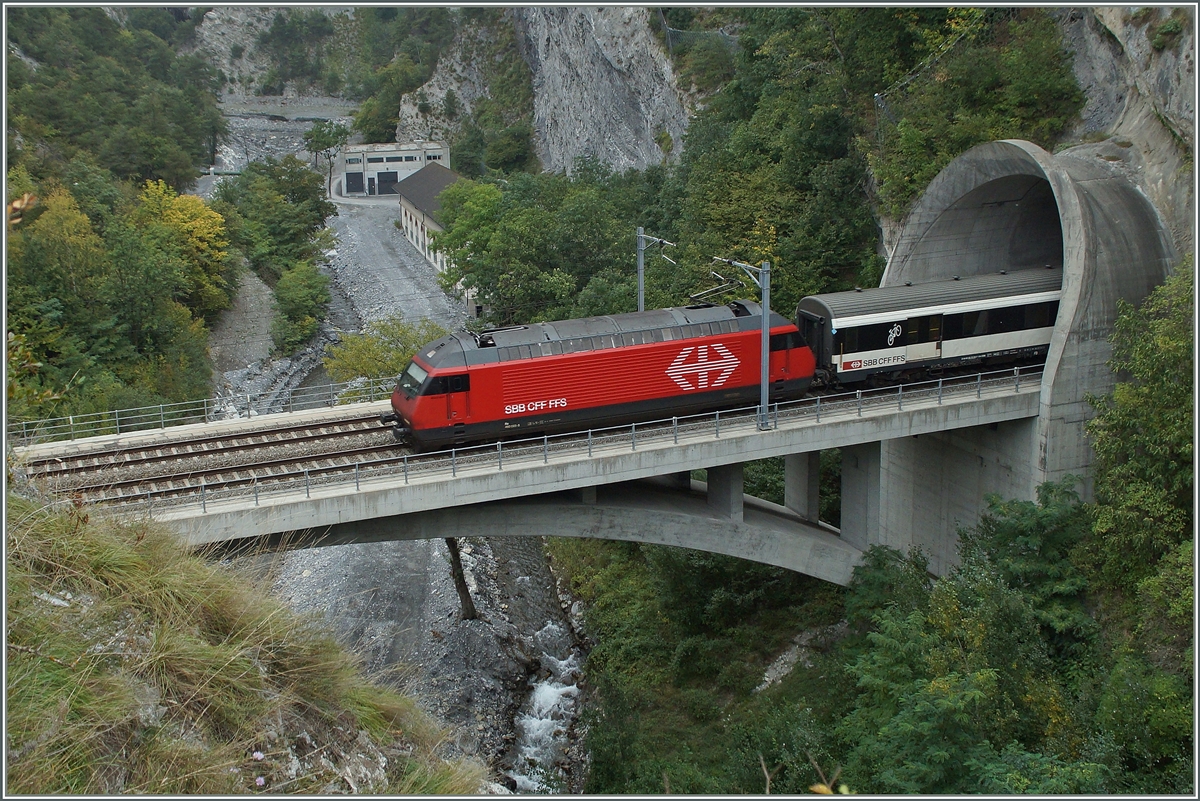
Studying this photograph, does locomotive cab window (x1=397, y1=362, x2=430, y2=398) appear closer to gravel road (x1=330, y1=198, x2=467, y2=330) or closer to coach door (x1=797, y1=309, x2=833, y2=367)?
coach door (x1=797, y1=309, x2=833, y2=367)

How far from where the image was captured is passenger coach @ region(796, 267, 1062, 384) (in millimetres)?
26188

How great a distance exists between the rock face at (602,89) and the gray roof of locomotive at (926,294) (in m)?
38.1

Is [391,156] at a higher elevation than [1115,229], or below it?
higher

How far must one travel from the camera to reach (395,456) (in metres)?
22.2

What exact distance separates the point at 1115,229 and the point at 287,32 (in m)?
138

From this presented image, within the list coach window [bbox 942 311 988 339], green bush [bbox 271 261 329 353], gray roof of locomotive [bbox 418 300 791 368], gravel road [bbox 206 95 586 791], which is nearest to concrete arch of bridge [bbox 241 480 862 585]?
gravel road [bbox 206 95 586 791]

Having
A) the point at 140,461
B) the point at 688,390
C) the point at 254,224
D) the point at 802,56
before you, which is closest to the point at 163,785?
the point at 140,461

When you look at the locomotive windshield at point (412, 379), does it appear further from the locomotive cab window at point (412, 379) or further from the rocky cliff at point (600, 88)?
the rocky cliff at point (600, 88)

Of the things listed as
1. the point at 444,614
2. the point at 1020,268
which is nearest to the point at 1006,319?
the point at 1020,268

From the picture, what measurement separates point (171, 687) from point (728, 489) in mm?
15401

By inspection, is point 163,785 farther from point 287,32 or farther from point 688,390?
point 287,32

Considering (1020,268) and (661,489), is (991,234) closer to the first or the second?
(1020,268)

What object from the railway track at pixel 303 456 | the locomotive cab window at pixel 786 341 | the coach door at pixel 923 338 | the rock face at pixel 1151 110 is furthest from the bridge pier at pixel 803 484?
Answer: the rock face at pixel 1151 110

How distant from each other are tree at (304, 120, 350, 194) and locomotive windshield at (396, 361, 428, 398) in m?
88.8
